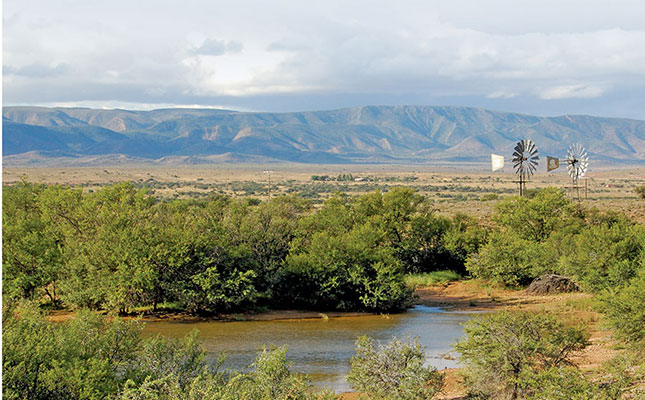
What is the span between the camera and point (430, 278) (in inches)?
1917

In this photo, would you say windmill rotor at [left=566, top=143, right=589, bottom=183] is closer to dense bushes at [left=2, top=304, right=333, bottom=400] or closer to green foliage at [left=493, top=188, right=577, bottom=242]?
green foliage at [left=493, top=188, right=577, bottom=242]

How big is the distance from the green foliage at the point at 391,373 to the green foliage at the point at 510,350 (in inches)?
60.3

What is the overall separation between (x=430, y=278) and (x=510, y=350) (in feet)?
98.2

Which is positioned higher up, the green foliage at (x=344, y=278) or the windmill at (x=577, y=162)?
the windmill at (x=577, y=162)

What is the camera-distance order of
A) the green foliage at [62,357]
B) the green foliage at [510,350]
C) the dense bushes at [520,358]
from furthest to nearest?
the green foliage at [510,350]
the dense bushes at [520,358]
the green foliage at [62,357]

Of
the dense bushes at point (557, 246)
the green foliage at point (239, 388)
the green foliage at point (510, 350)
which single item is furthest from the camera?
the dense bushes at point (557, 246)

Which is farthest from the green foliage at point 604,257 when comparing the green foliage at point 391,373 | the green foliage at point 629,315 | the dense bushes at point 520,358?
the green foliage at point 391,373

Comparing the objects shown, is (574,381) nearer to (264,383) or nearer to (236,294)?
(264,383)

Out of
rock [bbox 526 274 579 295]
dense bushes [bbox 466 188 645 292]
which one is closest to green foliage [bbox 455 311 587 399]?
dense bushes [bbox 466 188 645 292]

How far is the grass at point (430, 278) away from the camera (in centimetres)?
4766

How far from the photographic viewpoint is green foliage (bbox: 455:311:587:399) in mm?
18688

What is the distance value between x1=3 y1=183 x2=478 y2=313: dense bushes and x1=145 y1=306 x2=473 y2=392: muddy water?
1693mm

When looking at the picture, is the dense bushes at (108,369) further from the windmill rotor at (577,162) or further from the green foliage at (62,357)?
the windmill rotor at (577,162)

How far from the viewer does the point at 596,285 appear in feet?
126
